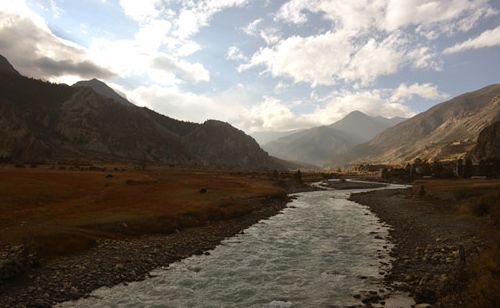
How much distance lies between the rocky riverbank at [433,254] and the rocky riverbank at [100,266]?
65.0 ft

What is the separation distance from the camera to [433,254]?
117 ft

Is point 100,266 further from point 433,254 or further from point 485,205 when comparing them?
point 485,205

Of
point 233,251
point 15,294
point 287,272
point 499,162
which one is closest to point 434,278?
point 287,272

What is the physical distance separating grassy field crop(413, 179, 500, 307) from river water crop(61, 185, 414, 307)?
721 cm

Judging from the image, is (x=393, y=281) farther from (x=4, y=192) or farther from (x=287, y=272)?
(x=4, y=192)

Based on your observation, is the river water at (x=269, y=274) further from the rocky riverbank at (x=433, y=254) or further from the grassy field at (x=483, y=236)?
the grassy field at (x=483, y=236)

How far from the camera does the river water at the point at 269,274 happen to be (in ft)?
86.4

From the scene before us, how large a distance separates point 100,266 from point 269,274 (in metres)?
14.0

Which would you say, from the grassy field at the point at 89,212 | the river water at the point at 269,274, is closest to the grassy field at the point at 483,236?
the river water at the point at 269,274

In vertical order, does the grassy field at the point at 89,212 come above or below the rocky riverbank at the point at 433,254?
above

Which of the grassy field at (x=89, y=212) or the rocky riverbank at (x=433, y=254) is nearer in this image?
the rocky riverbank at (x=433, y=254)

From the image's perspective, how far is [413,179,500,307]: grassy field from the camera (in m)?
18.2

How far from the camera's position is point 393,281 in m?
29.4

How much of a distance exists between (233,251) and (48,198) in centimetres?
3941
